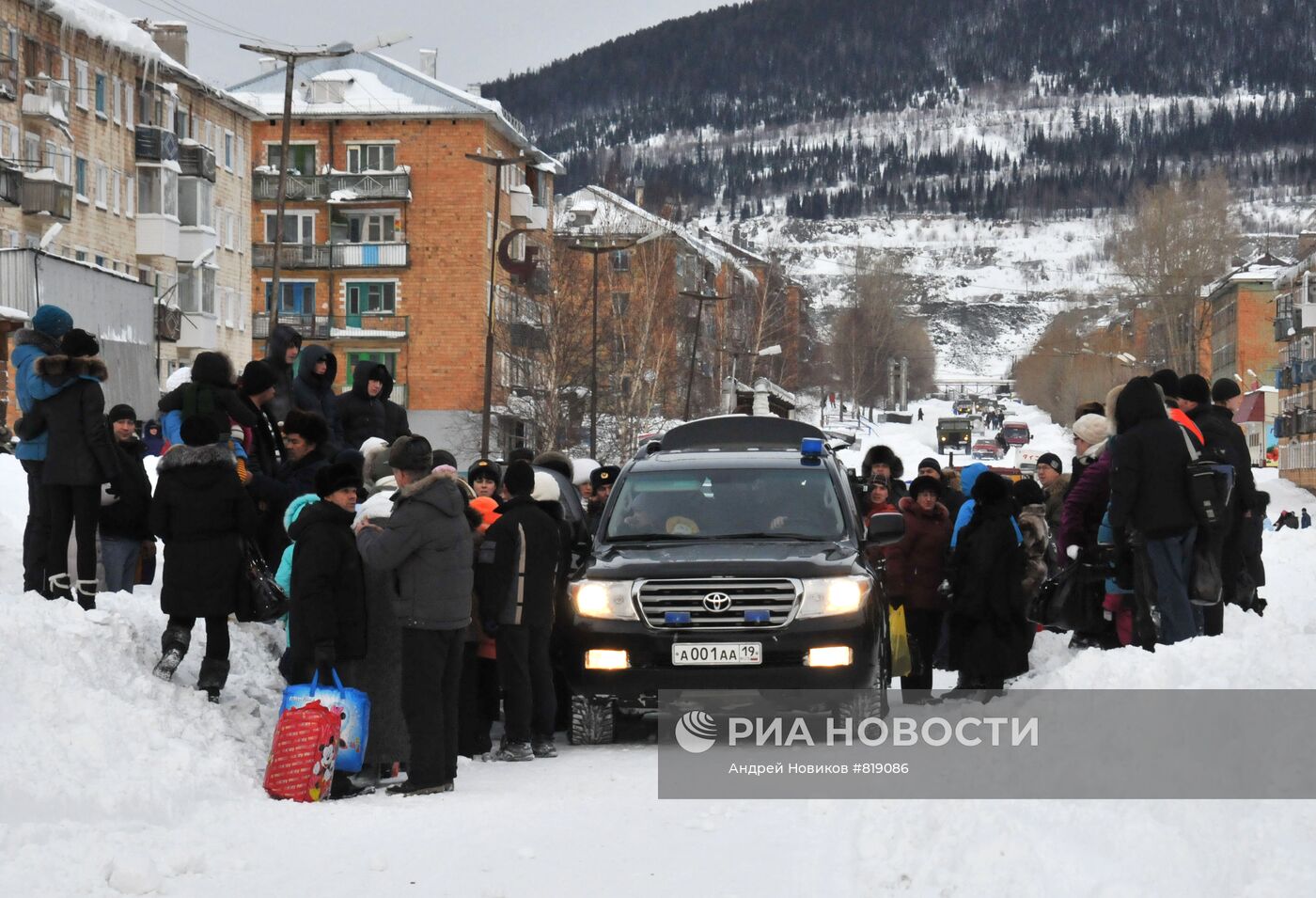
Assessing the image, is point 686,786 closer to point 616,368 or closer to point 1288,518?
point 1288,518

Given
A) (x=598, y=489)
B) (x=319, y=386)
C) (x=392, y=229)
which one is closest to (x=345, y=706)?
(x=319, y=386)

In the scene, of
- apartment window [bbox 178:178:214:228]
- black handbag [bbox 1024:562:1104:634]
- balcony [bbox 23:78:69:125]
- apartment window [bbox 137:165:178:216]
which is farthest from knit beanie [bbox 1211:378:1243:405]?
apartment window [bbox 178:178:214:228]

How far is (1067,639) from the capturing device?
52.5 feet

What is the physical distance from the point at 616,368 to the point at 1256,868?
69114 mm

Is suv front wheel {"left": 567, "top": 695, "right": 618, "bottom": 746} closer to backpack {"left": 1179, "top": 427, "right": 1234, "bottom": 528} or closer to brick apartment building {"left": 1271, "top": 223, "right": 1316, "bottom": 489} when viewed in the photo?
backpack {"left": 1179, "top": 427, "right": 1234, "bottom": 528}

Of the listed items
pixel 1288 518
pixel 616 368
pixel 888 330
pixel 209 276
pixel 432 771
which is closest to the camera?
pixel 432 771

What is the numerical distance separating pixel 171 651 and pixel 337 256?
244 ft

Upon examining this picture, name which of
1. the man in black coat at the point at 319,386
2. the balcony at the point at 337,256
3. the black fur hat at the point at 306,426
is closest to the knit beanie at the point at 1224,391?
the man in black coat at the point at 319,386

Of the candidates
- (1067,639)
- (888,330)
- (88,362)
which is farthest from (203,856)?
(888,330)

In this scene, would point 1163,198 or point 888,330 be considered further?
point 888,330

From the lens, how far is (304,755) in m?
9.82

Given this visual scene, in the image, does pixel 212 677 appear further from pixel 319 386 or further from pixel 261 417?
pixel 319 386

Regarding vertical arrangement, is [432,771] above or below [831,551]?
below

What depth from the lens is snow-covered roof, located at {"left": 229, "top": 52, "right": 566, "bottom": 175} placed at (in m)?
82.7
